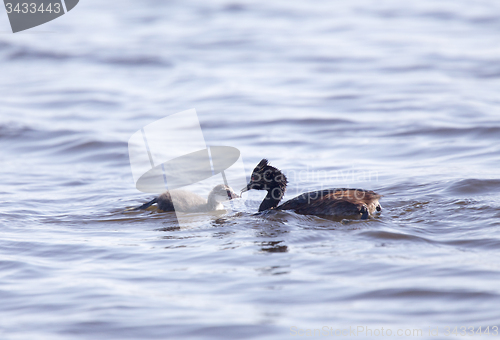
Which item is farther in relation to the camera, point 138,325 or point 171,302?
point 171,302

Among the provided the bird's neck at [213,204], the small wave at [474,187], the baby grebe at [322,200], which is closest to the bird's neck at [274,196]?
the baby grebe at [322,200]

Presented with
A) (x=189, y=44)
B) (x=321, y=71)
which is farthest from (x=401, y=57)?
(x=189, y=44)

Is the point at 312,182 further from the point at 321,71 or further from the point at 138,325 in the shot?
the point at 321,71

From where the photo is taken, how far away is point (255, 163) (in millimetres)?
10578

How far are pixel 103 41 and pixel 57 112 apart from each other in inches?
340

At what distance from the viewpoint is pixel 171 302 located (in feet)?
16.9

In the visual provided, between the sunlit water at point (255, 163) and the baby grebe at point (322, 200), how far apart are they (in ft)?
0.73

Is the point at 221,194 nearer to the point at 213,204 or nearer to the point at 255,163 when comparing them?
the point at 213,204

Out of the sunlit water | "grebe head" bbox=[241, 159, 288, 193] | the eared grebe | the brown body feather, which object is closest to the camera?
the sunlit water

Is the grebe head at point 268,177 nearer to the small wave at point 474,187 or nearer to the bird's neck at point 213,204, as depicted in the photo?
the bird's neck at point 213,204

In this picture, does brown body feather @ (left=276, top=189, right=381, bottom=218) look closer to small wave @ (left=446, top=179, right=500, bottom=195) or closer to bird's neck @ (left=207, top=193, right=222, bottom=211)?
bird's neck @ (left=207, top=193, right=222, bottom=211)

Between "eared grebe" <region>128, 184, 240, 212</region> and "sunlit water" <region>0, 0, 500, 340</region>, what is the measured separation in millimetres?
272

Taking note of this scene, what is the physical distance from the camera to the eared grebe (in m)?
8.09

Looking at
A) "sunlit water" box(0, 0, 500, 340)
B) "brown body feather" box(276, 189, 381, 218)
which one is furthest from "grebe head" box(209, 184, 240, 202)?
"brown body feather" box(276, 189, 381, 218)
